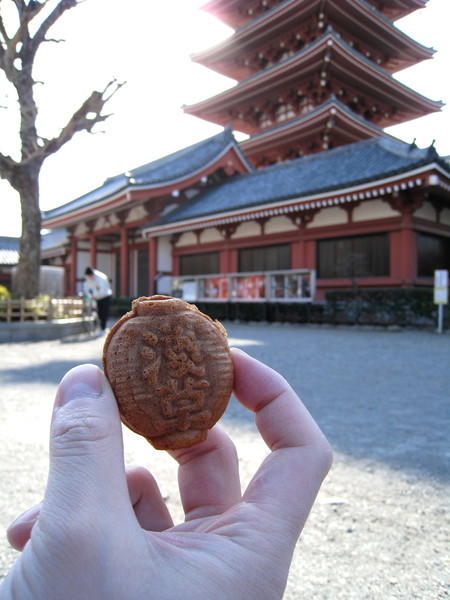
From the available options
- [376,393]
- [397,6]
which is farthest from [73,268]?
[376,393]

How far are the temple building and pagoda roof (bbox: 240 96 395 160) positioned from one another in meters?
0.06

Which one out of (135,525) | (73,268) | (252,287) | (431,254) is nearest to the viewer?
(135,525)

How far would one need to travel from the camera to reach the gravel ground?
5.47 feet

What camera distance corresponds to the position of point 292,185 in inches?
513

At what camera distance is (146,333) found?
1132 mm

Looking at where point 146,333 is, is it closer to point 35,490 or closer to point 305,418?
point 305,418

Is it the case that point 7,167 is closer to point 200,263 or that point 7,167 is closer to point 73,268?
point 200,263

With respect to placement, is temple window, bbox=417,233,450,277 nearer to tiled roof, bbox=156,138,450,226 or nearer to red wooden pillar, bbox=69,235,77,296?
tiled roof, bbox=156,138,450,226

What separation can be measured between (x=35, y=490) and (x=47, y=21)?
30.3 ft

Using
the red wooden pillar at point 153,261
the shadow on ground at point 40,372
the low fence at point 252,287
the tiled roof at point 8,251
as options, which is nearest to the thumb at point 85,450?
the shadow on ground at point 40,372

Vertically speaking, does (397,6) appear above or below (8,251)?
above

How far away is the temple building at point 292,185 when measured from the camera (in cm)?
1127

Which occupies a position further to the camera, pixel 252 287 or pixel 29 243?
pixel 252 287

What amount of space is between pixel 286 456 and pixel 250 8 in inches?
817
